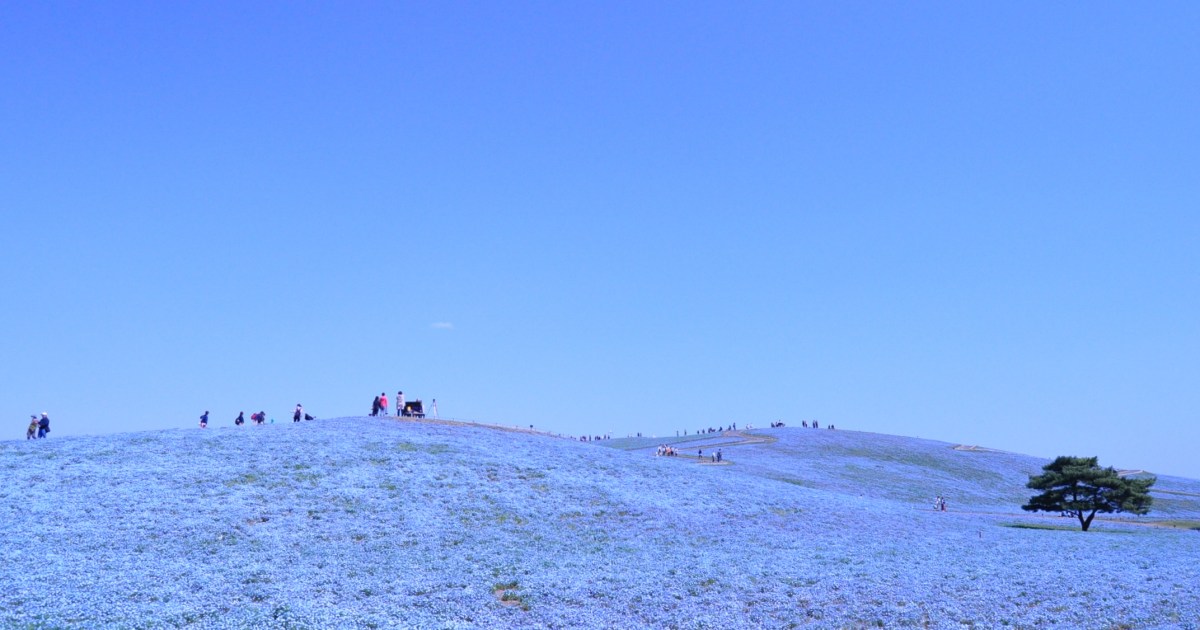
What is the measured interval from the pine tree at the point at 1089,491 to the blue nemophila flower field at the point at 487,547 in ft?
4.96

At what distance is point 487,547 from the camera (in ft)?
81.4

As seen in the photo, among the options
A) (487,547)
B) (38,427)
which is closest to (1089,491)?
(487,547)

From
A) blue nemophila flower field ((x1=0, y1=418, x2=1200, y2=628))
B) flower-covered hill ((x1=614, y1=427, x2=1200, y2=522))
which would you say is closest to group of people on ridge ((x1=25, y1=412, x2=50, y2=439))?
blue nemophila flower field ((x1=0, y1=418, x2=1200, y2=628))

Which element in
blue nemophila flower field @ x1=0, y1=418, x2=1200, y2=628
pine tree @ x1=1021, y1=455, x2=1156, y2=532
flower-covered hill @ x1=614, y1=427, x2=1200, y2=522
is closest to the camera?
blue nemophila flower field @ x1=0, y1=418, x2=1200, y2=628

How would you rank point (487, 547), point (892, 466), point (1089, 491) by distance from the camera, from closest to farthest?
point (487, 547) → point (1089, 491) → point (892, 466)

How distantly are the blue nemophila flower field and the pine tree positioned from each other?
1.51 meters

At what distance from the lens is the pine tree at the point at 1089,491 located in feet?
137

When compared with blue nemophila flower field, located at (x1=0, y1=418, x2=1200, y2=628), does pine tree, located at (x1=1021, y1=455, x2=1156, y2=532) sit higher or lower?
higher

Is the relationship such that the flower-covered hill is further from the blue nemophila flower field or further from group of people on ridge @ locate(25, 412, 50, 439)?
group of people on ridge @ locate(25, 412, 50, 439)

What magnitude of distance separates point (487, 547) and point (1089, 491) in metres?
34.1

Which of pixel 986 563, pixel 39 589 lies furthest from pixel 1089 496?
pixel 39 589

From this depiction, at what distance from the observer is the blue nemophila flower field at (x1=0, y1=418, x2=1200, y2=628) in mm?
17984

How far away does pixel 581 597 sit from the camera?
1941 cm

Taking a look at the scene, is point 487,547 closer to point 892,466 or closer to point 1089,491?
point 1089,491
